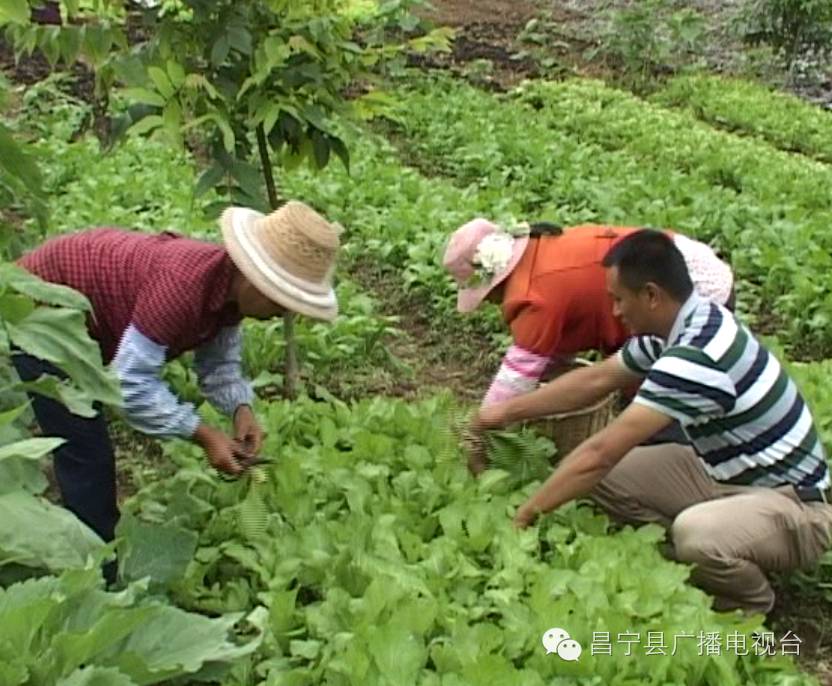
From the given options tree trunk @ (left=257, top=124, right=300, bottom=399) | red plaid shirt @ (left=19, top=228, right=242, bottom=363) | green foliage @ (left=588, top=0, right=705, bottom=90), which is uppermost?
red plaid shirt @ (left=19, top=228, right=242, bottom=363)

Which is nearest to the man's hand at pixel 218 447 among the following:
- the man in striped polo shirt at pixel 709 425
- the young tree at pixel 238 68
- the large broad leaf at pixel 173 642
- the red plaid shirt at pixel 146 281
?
the red plaid shirt at pixel 146 281

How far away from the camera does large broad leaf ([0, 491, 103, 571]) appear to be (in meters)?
2.31

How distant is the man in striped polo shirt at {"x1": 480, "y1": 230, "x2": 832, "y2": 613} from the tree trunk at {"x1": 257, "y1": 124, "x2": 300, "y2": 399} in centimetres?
148

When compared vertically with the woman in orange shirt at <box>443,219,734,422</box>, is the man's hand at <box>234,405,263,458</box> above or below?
below

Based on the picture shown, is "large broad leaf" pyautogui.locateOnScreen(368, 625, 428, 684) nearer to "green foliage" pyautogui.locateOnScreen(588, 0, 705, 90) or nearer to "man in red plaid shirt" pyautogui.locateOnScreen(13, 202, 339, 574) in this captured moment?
"man in red plaid shirt" pyautogui.locateOnScreen(13, 202, 339, 574)

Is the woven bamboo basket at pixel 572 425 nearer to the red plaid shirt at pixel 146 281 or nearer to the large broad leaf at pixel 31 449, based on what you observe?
the red plaid shirt at pixel 146 281

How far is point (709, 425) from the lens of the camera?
4.08 metres

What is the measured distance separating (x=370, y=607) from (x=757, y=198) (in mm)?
7269

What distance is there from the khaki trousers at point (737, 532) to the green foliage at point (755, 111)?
9639mm

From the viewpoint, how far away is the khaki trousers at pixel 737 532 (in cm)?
398

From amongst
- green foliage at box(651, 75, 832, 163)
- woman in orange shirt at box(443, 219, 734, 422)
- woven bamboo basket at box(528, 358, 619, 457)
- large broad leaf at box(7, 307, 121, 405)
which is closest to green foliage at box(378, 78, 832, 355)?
green foliage at box(651, 75, 832, 163)

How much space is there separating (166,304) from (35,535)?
1.32 meters

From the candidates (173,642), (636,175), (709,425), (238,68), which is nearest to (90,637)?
(173,642)

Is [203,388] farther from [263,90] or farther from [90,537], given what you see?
[90,537]
